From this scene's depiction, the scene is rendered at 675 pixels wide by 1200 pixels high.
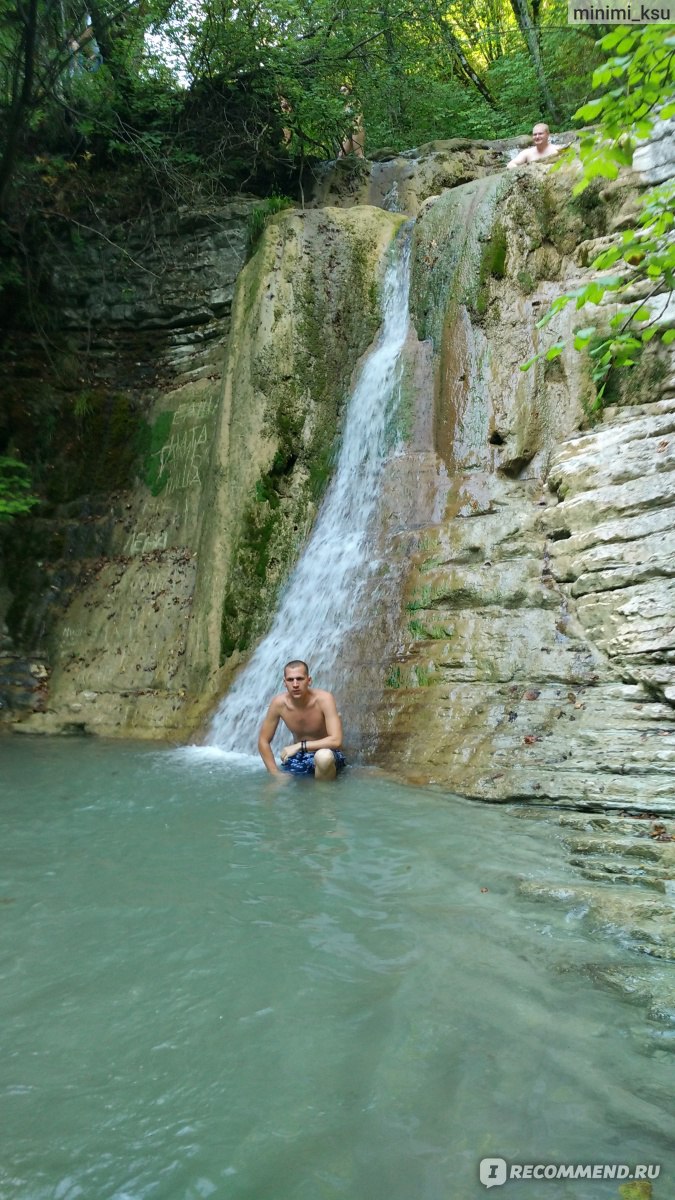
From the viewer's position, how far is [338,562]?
7.87m

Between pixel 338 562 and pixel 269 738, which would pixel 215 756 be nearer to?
pixel 269 738

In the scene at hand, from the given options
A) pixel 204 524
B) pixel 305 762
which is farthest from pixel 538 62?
pixel 305 762

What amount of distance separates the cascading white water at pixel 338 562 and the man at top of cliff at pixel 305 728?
61 centimetres

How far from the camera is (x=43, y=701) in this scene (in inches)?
365

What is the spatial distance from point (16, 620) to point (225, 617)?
2975 mm

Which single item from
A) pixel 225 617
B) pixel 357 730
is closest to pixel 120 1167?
pixel 357 730

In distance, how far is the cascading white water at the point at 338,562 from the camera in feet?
23.8

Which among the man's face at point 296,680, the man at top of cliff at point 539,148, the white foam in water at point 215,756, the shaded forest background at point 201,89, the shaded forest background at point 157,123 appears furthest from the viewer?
the shaded forest background at point 157,123

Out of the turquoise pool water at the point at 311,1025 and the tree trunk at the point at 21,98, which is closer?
the turquoise pool water at the point at 311,1025

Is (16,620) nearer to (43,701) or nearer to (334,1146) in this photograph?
(43,701)

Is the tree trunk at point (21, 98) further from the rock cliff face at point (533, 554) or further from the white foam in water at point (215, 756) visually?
the white foam in water at point (215, 756)

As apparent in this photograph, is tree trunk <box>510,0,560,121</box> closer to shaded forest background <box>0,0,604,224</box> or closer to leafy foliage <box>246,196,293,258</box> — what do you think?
shaded forest background <box>0,0,604,224</box>

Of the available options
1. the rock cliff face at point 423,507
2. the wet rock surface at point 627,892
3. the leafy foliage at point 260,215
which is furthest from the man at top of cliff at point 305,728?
the leafy foliage at point 260,215

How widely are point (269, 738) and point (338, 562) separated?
2.21 m
